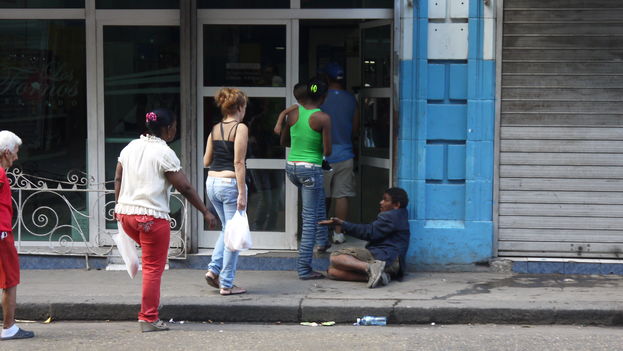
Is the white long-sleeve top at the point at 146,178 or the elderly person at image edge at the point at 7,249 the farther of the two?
the white long-sleeve top at the point at 146,178

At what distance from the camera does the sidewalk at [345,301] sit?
6992mm

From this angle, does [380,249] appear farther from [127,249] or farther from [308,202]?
[127,249]

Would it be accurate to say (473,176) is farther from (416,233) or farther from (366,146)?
(366,146)

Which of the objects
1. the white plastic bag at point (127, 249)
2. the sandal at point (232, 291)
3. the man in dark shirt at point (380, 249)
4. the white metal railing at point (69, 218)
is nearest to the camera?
the white plastic bag at point (127, 249)

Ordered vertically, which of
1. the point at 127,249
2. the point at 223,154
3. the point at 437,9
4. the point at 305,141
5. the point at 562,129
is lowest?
the point at 127,249

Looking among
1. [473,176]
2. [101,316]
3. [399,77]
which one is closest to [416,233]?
[473,176]

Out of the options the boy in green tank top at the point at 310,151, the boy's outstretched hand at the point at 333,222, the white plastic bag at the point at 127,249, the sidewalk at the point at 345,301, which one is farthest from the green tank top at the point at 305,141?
the white plastic bag at the point at 127,249

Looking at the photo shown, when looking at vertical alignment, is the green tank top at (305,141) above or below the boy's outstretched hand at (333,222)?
above

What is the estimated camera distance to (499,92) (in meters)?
8.25

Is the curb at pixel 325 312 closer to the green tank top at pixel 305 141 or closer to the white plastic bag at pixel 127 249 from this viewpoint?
the white plastic bag at pixel 127 249

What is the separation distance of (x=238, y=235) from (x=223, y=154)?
2.30 ft

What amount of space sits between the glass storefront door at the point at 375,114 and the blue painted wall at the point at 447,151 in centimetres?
36

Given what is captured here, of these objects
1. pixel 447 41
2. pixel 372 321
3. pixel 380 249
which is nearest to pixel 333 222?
pixel 380 249

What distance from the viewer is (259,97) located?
876 centimetres
